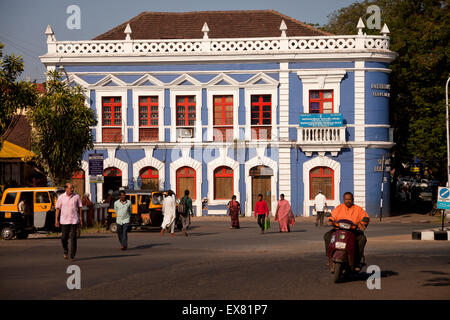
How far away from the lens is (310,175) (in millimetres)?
42906

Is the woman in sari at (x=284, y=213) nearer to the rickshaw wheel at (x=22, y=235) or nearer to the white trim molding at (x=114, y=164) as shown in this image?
the rickshaw wheel at (x=22, y=235)

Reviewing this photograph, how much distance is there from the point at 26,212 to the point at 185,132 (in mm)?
18212

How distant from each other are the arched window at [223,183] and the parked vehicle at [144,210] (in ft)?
39.7

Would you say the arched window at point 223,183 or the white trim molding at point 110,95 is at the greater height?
the white trim molding at point 110,95

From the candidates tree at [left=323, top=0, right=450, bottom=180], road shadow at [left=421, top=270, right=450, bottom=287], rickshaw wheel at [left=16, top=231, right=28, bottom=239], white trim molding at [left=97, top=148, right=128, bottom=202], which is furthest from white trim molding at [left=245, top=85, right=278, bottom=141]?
road shadow at [left=421, top=270, right=450, bottom=287]

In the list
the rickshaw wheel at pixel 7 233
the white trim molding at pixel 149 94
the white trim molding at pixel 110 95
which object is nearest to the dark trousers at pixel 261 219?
the rickshaw wheel at pixel 7 233

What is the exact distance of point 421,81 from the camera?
4709 centimetres

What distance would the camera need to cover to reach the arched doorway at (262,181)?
1695 inches

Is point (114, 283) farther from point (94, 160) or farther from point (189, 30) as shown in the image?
point (189, 30)

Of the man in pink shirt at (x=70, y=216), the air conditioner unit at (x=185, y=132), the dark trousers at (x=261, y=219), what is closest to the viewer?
the man in pink shirt at (x=70, y=216)

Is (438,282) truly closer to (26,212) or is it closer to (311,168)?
(26,212)

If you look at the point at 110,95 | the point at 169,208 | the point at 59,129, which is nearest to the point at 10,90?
the point at 59,129

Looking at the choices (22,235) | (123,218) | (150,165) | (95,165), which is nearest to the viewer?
(123,218)
